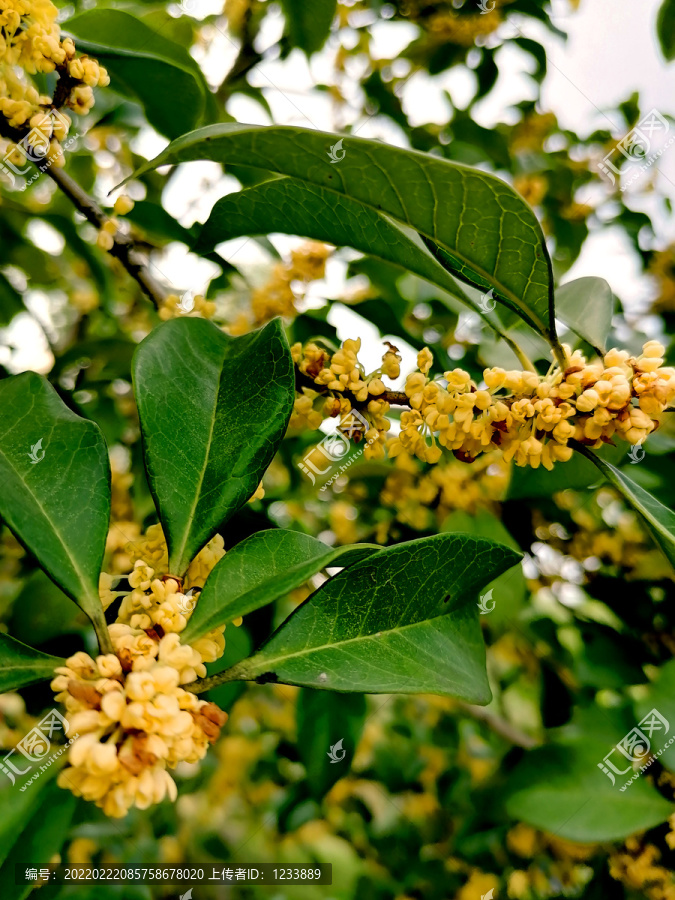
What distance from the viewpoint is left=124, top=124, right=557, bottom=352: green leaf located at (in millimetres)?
646

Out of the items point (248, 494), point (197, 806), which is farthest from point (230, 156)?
point (197, 806)

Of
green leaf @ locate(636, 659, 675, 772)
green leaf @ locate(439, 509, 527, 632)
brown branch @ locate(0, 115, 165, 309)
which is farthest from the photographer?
green leaf @ locate(439, 509, 527, 632)

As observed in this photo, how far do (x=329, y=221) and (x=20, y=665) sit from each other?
25.1 inches

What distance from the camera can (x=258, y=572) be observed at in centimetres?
72

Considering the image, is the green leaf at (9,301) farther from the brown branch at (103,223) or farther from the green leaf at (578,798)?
the green leaf at (578,798)

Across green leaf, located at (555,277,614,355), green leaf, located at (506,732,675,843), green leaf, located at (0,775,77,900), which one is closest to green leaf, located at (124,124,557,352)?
green leaf, located at (555,277,614,355)

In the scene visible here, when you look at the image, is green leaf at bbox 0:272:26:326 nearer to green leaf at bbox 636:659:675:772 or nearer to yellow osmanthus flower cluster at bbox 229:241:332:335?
yellow osmanthus flower cluster at bbox 229:241:332:335

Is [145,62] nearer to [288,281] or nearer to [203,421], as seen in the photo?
[288,281]

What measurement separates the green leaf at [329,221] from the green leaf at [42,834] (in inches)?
35.7

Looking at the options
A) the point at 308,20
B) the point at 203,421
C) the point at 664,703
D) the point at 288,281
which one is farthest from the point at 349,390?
the point at 308,20

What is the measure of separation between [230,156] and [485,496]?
1.26m

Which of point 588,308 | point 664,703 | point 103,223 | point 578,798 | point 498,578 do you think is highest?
point 103,223

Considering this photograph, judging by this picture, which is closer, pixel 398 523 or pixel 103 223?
pixel 103 223

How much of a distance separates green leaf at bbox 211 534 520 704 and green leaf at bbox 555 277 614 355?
1.27 feet
